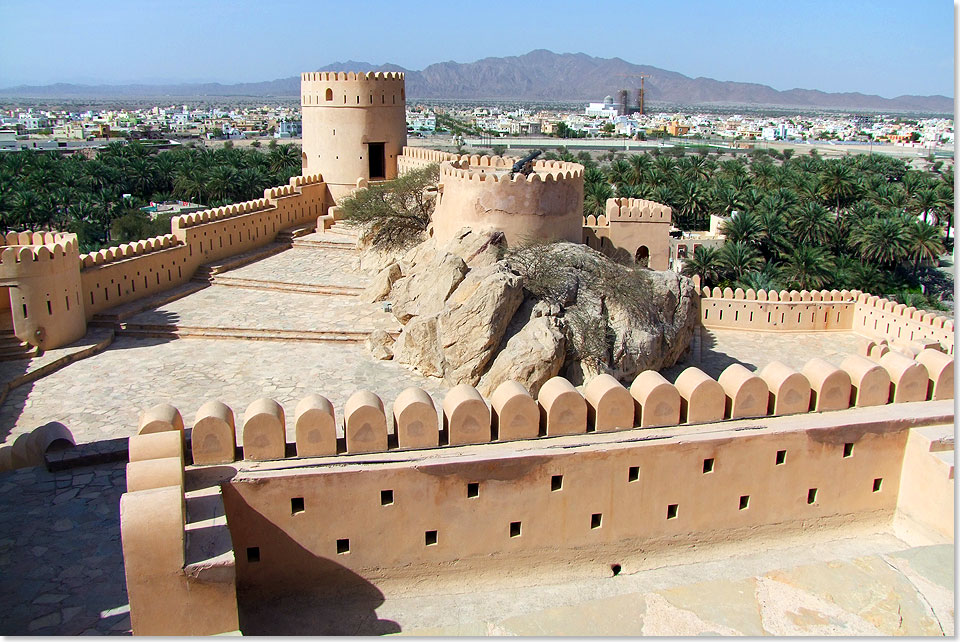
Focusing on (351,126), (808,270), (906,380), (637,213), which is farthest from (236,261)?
(808,270)

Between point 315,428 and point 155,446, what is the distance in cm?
105

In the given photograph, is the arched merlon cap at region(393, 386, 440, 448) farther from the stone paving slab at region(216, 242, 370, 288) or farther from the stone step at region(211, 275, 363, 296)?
the stone paving slab at region(216, 242, 370, 288)

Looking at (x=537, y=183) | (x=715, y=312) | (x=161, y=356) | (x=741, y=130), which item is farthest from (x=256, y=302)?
(x=741, y=130)

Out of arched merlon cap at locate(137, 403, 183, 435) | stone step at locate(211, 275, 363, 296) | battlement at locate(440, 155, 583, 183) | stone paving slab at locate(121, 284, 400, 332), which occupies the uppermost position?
battlement at locate(440, 155, 583, 183)

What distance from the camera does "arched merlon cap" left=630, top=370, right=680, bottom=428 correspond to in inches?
236

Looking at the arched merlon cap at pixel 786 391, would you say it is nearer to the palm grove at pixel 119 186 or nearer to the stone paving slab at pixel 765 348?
the stone paving slab at pixel 765 348

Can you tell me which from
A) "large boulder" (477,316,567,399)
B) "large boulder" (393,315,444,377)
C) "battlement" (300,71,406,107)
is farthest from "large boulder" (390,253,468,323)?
"battlement" (300,71,406,107)

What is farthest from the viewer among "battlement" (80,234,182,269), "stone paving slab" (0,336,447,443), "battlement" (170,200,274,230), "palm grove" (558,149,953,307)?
"palm grove" (558,149,953,307)

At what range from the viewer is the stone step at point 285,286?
1661cm

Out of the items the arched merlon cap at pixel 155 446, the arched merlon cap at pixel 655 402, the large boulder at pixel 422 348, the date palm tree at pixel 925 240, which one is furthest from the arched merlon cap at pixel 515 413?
the date palm tree at pixel 925 240

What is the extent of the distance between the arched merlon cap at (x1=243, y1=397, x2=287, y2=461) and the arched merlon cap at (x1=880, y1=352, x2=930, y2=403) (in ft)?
16.4

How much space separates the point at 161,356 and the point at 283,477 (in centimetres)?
906

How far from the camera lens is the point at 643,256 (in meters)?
18.3

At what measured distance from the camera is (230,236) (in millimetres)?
19156
